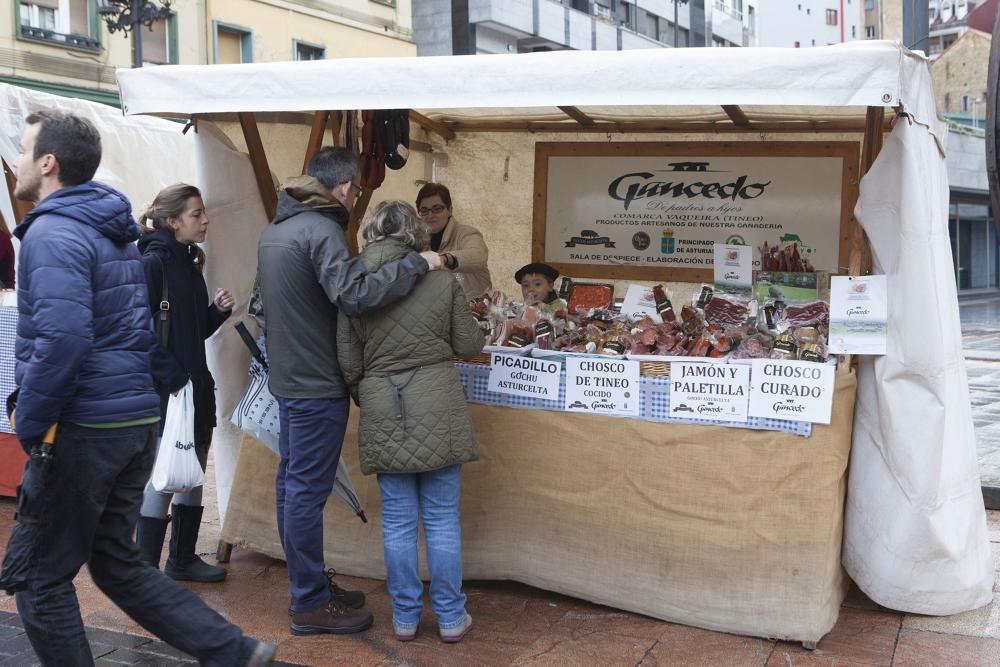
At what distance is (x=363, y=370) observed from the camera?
3.80 metres

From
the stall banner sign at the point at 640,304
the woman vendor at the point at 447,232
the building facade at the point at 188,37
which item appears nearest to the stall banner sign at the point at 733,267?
the stall banner sign at the point at 640,304

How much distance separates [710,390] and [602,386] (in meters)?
0.43

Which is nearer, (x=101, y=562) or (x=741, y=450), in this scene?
(x=101, y=562)

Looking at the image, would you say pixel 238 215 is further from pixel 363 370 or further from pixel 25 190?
pixel 25 190

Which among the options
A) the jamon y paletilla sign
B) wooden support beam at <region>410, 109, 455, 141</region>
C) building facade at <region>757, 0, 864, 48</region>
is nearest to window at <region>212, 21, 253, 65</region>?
wooden support beam at <region>410, 109, 455, 141</region>

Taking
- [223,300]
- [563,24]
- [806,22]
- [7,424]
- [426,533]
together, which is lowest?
[426,533]

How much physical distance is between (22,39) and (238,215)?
16.3 m

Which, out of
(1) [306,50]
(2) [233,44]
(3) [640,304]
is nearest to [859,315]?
(3) [640,304]

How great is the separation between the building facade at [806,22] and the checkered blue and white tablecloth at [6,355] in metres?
60.5

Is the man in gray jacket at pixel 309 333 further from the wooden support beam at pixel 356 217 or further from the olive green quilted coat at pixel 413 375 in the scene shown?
the wooden support beam at pixel 356 217

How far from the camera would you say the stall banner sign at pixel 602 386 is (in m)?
4.06

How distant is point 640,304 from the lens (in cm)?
495

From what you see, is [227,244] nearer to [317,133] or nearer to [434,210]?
[317,133]

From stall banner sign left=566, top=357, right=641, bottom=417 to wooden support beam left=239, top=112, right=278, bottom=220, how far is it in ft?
5.79
